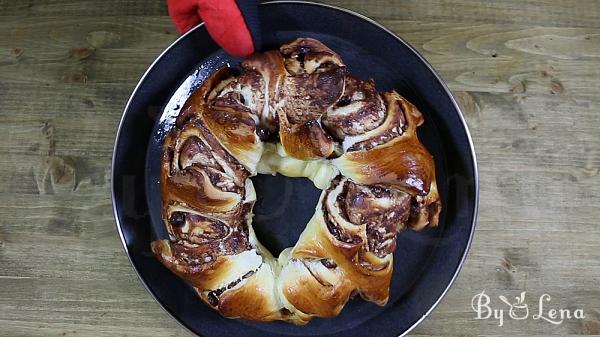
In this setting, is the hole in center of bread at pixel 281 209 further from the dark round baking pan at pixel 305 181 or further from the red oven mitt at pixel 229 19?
the red oven mitt at pixel 229 19

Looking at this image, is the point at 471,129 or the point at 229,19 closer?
the point at 229,19

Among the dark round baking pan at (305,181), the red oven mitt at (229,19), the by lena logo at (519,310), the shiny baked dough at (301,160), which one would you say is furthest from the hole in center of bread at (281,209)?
the by lena logo at (519,310)

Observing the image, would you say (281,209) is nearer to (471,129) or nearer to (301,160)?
(301,160)

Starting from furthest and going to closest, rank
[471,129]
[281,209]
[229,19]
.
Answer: [471,129] → [281,209] → [229,19]

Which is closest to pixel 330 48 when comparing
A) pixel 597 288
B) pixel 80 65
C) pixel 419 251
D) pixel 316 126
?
pixel 316 126

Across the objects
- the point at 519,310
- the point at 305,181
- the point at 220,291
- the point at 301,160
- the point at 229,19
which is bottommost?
the point at 519,310

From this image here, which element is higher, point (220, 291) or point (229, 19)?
point (229, 19)

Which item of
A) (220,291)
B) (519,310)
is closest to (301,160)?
(220,291)

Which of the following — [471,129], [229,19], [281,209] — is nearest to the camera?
[229,19]
